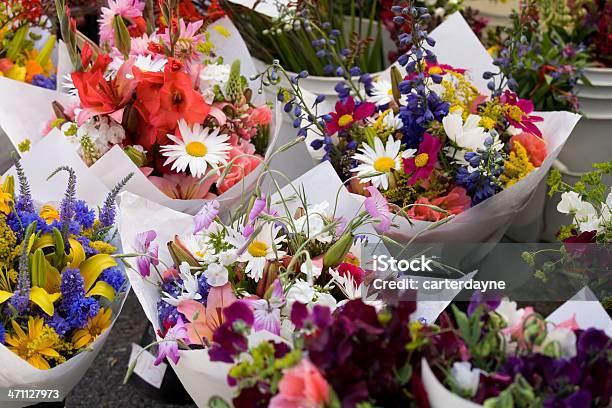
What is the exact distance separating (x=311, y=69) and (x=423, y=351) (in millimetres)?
1325

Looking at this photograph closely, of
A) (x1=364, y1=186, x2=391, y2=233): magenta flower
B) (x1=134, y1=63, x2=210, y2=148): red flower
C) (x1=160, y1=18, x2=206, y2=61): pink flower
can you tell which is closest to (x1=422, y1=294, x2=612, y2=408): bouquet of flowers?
(x1=364, y1=186, x2=391, y2=233): magenta flower

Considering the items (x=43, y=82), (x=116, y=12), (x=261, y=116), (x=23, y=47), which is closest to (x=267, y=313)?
(x=261, y=116)

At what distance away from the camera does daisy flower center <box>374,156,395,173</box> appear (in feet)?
5.00

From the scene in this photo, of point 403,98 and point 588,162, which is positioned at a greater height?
point 403,98

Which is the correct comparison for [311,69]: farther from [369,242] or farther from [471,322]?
[471,322]

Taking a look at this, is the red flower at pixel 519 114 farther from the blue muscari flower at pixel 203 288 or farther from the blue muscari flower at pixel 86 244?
the blue muscari flower at pixel 86 244

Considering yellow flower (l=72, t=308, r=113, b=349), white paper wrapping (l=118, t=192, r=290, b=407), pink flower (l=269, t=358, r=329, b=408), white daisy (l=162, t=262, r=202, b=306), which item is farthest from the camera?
yellow flower (l=72, t=308, r=113, b=349)

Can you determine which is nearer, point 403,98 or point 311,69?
point 403,98

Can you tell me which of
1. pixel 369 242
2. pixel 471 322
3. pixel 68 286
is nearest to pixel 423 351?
pixel 471 322

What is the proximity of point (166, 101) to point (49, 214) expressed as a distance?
302mm

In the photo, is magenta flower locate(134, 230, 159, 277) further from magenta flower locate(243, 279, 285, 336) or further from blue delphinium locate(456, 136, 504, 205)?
blue delphinium locate(456, 136, 504, 205)

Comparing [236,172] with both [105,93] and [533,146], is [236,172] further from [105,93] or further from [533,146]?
[533,146]

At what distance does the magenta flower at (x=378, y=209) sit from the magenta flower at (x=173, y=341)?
33 cm

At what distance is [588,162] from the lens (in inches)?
85.2
